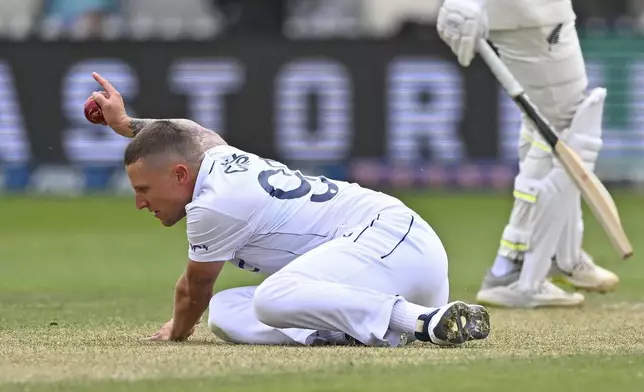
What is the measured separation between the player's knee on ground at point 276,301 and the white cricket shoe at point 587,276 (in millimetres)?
2673

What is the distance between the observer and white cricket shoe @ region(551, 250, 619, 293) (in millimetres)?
7523

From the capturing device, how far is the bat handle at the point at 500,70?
710 cm

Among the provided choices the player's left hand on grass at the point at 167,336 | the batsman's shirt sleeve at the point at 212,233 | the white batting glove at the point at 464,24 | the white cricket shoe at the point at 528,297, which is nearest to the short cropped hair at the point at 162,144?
the batsman's shirt sleeve at the point at 212,233

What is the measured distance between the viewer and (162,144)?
5.35m

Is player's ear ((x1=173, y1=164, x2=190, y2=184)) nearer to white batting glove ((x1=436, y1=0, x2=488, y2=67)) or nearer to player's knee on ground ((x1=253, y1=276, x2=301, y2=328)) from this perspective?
player's knee on ground ((x1=253, y1=276, x2=301, y2=328))

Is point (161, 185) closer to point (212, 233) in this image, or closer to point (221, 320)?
point (212, 233)

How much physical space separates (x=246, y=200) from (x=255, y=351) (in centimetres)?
53

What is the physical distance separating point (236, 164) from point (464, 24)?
2.11 meters

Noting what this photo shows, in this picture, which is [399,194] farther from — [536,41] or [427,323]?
[427,323]

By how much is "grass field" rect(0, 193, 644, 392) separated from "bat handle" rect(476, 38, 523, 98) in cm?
105

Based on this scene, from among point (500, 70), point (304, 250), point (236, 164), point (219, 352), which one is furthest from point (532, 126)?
point (219, 352)

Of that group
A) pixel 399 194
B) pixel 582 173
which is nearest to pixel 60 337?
pixel 582 173

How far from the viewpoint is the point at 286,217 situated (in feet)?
17.8

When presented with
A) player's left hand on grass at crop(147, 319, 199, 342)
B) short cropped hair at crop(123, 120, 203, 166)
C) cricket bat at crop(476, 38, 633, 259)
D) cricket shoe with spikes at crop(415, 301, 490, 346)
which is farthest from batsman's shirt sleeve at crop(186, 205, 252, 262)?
cricket bat at crop(476, 38, 633, 259)
